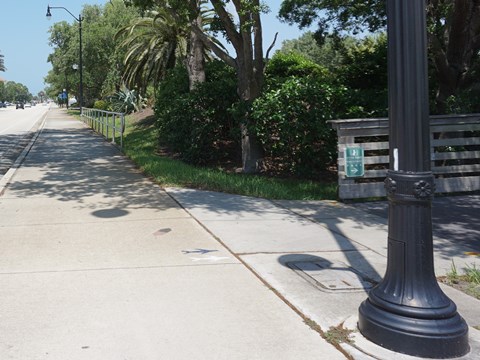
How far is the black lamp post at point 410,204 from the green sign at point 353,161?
464 centimetres

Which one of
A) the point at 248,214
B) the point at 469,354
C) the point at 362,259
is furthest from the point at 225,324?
the point at 248,214

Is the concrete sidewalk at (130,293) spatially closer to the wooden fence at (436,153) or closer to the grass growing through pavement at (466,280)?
the grass growing through pavement at (466,280)

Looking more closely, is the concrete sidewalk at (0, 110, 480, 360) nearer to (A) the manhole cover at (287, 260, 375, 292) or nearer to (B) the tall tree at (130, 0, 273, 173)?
(A) the manhole cover at (287, 260, 375, 292)

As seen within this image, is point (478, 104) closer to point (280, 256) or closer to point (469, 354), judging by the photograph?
point (280, 256)

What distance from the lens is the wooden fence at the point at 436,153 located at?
866 centimetres

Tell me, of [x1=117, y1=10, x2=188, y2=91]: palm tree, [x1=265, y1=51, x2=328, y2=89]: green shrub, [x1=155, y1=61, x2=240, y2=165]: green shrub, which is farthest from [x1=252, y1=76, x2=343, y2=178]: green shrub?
[x1=117, y1=10, x2=188, y2=91]: palm tree

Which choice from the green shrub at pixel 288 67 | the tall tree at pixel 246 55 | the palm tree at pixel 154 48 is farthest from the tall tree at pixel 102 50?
the tall tree at pixel 246 55

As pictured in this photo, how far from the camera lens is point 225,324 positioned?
12.6ft

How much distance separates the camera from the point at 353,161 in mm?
8117

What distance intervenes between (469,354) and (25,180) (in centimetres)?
976

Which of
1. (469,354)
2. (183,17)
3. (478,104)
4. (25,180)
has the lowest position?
(469,354)

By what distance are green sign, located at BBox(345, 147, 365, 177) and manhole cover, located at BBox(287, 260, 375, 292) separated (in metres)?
2.96

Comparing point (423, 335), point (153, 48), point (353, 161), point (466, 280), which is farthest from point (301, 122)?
point (153, 48)

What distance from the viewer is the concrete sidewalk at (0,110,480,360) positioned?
353cm
